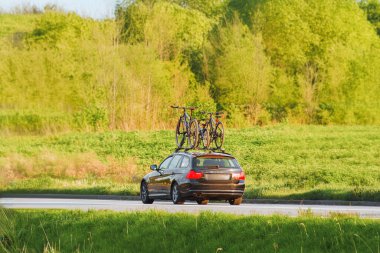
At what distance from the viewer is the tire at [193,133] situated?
2811 cm

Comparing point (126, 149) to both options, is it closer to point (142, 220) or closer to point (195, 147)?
point (195, 147)

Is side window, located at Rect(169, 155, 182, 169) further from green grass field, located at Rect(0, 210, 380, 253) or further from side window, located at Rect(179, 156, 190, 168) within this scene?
green grass field, located at Rect(0, 210, 380, 253)

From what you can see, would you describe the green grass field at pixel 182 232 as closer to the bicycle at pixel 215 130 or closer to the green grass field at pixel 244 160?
the bicycle at pixel 215 130

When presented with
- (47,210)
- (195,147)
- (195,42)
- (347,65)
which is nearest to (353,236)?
(47,210)

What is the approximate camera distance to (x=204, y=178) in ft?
82.2

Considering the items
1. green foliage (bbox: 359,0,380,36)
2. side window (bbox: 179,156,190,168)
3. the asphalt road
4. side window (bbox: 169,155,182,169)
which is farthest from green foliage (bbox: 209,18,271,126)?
side window (bbox: 179,156,190,168)

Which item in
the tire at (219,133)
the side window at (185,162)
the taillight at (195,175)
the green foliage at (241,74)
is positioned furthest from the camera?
the green foliage at (241,74)

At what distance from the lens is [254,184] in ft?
121

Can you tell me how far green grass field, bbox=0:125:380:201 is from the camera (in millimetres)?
35375


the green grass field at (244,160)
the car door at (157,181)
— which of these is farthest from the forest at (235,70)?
the car door at (157,181)

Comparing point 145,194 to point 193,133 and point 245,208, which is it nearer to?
point 193,133

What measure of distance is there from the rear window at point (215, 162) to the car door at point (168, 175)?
103cm

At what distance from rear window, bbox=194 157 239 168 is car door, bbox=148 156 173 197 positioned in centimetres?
186

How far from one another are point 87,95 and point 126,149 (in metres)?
12.8
